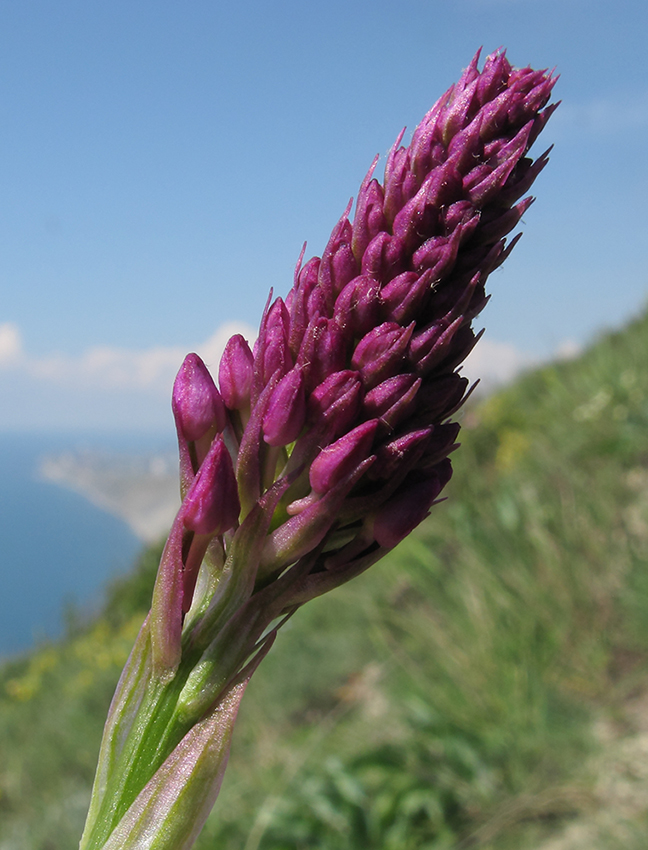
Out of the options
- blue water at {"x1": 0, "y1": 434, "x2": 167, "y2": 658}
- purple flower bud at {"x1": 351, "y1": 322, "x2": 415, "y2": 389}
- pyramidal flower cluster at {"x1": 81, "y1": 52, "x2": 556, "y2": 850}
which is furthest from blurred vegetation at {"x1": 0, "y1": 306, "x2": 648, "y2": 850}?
blue water at {"x1": 0, "y1": 434, "x2": 167, "y2": 658}

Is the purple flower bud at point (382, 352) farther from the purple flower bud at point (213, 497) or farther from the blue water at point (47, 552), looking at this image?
the blue water at point (47, 552)

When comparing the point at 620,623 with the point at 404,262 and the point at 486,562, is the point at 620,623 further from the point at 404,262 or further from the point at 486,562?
the point at 404,262

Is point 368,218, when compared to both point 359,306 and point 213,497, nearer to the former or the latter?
point 359,306

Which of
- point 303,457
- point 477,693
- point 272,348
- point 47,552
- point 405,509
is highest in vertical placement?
point 47,552

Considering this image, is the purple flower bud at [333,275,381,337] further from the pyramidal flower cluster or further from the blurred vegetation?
the blurred vegetation

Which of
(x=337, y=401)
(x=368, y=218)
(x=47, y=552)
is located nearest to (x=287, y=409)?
(x=337, y=401)

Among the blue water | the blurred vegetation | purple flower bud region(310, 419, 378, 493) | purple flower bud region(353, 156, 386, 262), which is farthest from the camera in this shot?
the blue water

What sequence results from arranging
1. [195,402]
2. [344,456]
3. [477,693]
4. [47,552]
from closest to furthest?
[344,456] < [195,402] < [477,693] < [47,552]

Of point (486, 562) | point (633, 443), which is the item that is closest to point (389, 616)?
point (486, 562)
